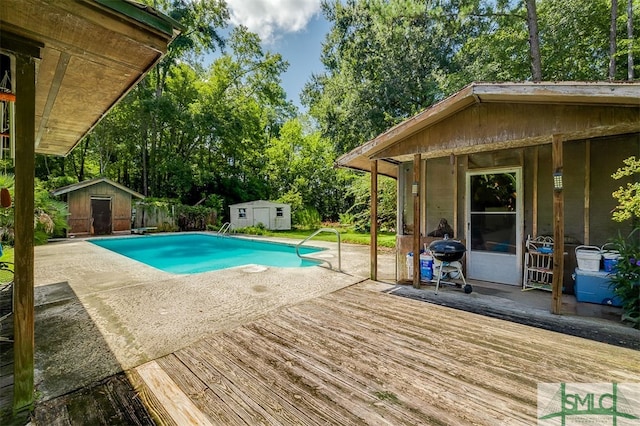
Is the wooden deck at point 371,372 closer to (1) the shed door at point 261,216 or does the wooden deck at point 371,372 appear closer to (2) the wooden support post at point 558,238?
(2) the wooden support post at point 558,238

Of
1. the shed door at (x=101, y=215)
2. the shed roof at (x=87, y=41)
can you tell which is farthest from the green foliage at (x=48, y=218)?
the shed roof at (x=87, y=41)

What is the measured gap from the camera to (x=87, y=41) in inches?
77.8

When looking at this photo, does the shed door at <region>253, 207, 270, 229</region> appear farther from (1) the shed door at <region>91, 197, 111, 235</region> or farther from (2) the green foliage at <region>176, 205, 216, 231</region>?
(1) the shed door at <region>91, 197, 111, 235</region>

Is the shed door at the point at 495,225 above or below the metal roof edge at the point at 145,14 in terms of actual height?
below

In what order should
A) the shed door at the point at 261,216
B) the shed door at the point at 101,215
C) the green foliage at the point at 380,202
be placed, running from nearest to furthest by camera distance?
the green foliage at the point at 380,202 → the shed door at the point at 101,215 → the shed door at the point at 261,216

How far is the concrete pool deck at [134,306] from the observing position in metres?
2.57

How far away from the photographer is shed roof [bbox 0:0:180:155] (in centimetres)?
168

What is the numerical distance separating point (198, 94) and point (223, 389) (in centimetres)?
2228

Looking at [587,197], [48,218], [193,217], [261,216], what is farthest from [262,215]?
[587,197]

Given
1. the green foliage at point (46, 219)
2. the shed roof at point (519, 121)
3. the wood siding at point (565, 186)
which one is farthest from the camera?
the green foliage at point (46, 219)

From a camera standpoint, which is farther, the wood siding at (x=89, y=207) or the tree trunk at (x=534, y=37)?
the wood siding at (x=89, y=207)

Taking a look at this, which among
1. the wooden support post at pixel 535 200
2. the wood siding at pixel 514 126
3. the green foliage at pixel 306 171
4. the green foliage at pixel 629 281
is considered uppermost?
the green foliage at pixel 306 171

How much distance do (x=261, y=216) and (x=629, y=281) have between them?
55.9ft

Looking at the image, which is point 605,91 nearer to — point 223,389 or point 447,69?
point 223,389
